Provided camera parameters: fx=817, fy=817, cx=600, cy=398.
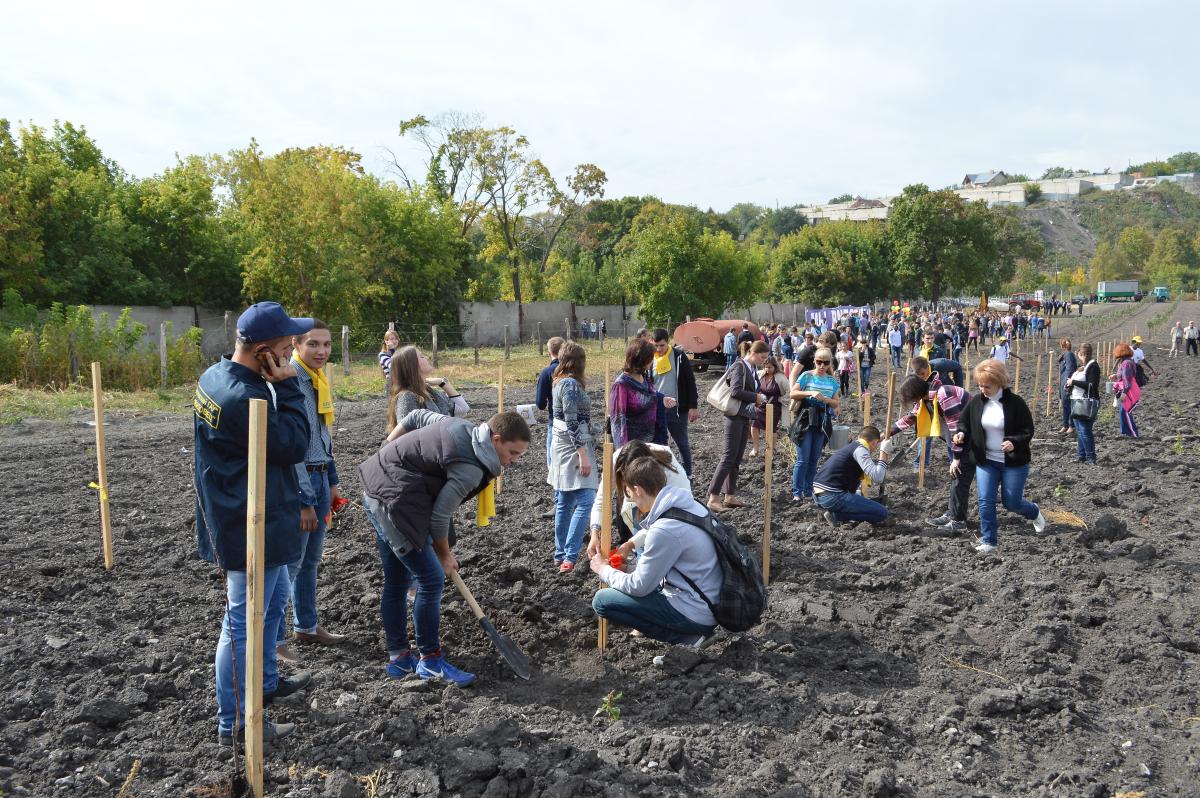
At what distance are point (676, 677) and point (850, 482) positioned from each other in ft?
10.9

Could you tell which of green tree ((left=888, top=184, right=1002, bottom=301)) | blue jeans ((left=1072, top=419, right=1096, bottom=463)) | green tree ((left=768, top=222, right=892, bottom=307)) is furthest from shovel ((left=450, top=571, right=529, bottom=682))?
green tree ((left=888, top=184, right=1002, bottom=301))

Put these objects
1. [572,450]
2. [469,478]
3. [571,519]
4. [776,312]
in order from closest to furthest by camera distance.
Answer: [469,478]
[572,450]
[571,519]
[776,312]

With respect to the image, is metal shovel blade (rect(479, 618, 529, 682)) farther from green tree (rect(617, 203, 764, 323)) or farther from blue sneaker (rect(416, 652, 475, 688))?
green tree (rect(617, 203, 764, 323))

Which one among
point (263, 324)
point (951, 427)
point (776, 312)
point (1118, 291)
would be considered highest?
point (1118, 291)

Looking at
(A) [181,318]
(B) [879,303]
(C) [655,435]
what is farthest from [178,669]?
(B) [879,303]

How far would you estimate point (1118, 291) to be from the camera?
91.3 metres

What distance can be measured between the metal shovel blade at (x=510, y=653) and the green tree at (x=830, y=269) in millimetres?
54882

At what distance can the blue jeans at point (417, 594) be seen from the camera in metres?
4.14

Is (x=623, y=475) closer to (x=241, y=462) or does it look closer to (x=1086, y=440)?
(x=241, y=462)

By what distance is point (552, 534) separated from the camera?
7.05 meters

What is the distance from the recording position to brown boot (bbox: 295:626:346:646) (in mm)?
4723

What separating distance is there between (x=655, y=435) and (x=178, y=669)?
378cm

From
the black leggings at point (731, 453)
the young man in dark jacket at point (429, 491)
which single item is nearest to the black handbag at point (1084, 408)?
the black leggings at point (731, 453)

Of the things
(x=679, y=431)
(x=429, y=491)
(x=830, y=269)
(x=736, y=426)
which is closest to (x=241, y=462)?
(x=429, y=491)
